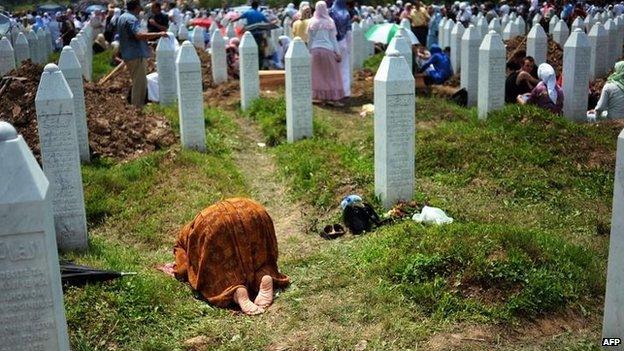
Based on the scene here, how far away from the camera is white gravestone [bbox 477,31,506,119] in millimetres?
10289

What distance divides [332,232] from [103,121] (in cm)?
452

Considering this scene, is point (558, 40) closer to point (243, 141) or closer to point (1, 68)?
point (243, 141)

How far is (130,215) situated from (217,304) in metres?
2.49

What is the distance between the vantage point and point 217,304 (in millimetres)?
5059

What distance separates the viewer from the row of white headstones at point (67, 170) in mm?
3188

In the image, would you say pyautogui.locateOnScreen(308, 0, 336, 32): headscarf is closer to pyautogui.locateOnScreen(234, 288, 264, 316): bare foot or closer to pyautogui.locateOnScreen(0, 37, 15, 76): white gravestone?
pyautogui.locateOnScreen(0, 37, 15, 76): white gravestone

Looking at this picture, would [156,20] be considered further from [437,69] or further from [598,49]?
[598,49]

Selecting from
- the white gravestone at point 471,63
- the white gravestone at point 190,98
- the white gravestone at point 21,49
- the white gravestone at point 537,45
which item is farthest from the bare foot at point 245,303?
the white gravestone at point 21,49

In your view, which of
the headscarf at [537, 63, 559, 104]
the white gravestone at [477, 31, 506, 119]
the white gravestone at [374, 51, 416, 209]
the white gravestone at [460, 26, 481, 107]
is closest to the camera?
the white gravestone at [374, 51, 416, 209]

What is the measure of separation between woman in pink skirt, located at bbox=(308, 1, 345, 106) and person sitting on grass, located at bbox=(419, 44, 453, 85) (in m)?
2.86

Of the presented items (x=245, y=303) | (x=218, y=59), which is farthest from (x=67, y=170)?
(x=218, y=59)

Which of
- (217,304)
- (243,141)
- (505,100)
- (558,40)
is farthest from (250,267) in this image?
(558,40)

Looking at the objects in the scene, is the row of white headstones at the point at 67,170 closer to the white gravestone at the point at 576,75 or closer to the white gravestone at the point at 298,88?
the white gravestone at the point at 298,88

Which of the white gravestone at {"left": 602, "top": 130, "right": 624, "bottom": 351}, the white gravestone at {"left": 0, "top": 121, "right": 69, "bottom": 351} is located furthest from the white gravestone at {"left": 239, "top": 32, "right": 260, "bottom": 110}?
the white gravestone at {"left": 0, "top": 121, "right": 69, "bottom": 351}
